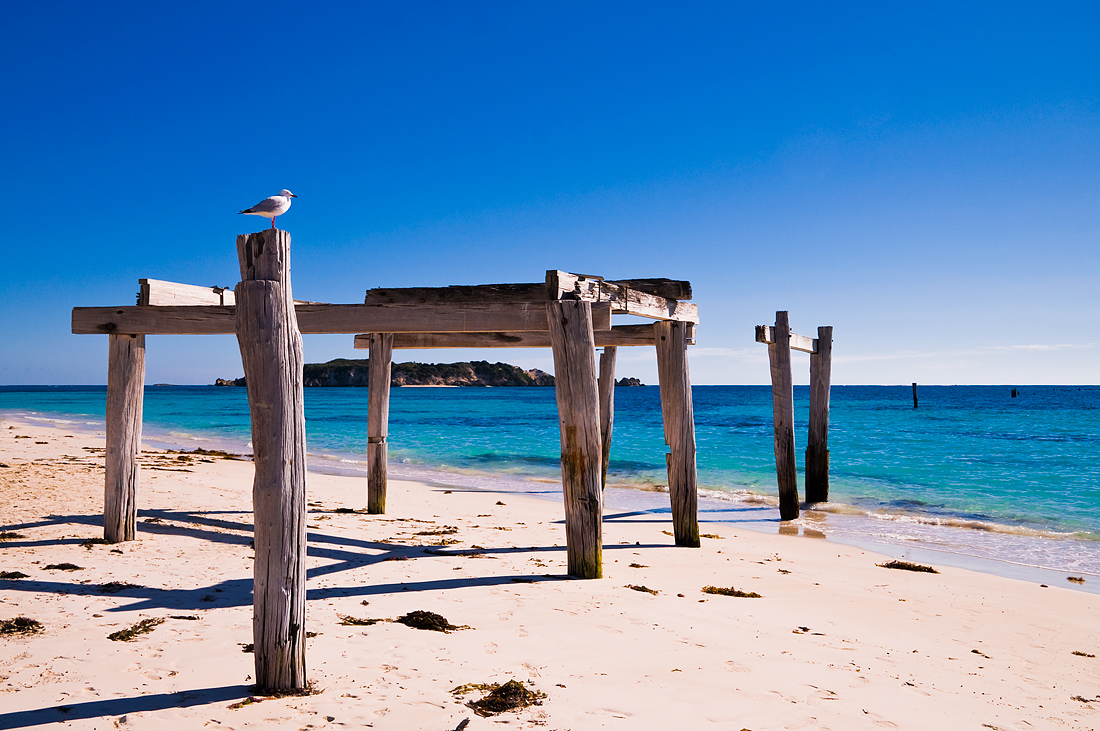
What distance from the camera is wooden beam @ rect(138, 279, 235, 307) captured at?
22.5ft

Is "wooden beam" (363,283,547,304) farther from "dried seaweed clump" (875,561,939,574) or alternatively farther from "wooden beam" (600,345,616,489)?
"wooden beam" (600,345,616,489)

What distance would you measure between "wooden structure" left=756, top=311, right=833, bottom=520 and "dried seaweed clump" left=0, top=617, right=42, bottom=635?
9.08m

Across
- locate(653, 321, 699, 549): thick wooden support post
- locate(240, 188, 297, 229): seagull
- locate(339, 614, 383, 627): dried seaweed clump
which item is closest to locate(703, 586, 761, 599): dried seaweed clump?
locate(653, 321, 699, 549): thick wooden support post

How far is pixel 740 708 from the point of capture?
3.60 meters

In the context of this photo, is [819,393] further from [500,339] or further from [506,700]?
[506,700]

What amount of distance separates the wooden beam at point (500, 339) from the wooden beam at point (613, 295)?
249 cm

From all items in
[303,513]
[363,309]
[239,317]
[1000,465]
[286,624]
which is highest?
[363,309]

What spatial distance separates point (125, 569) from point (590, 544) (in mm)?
4330

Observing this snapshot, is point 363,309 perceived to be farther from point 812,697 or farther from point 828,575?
point 828,575

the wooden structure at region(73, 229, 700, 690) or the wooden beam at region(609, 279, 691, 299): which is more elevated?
the wooden beam at region(609, 279, 691, 299)

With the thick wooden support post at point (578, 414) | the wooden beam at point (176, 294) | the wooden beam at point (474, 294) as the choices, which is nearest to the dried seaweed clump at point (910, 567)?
the thick wooden support post at point (578, 414)

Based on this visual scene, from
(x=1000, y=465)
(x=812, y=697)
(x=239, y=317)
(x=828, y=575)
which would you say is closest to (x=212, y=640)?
(x=239, y=317)

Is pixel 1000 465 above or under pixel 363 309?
under

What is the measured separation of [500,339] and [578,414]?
513cm
